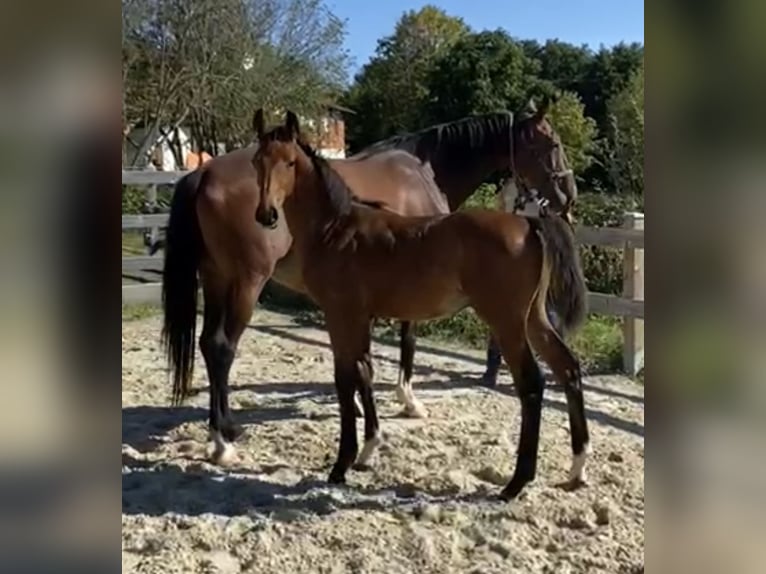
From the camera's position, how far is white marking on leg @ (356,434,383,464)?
3.15 meters

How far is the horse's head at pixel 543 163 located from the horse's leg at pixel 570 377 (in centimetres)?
105

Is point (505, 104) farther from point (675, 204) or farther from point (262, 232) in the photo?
point (675, 204)

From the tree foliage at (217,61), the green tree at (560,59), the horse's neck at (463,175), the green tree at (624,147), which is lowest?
the horse's neck at (463,175)

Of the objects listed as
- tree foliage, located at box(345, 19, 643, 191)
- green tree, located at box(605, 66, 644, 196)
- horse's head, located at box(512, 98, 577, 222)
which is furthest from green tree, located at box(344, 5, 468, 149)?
horse's head, located at box(512, 98, 577, 222)

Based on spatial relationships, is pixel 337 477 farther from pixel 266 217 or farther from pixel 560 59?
pixel 560 59

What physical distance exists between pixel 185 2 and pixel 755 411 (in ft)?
27.0

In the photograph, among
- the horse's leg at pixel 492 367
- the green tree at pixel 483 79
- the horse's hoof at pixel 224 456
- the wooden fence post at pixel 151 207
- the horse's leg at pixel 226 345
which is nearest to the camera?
the horse's hoof at pixel 224 456

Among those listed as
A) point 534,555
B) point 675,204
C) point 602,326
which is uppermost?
point 675,204

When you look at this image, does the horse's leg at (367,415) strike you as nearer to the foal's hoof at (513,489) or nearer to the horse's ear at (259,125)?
the foal's hoof at (513,489)

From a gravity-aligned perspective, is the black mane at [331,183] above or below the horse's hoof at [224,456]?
above

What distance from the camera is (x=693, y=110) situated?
0.79m

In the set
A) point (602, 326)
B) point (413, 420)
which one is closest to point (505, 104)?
point (602, 326)

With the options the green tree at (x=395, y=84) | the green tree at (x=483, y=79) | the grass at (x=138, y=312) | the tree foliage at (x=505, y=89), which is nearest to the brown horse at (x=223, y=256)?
the grass at (x=138, y=312)

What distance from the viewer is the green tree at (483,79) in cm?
1062
